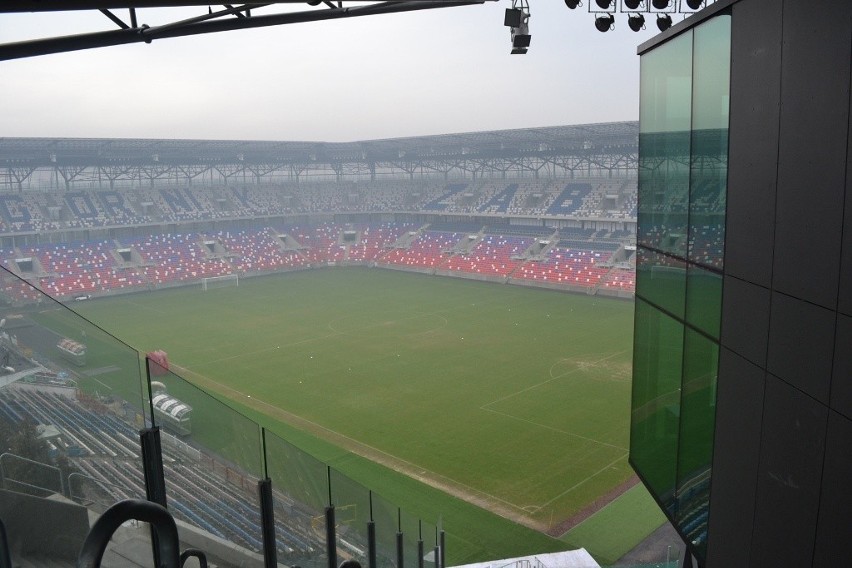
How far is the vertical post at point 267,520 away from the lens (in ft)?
20.3

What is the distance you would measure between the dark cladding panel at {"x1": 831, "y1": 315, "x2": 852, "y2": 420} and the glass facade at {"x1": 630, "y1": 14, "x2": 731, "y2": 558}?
1.90 m

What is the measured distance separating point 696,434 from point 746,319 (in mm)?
1743

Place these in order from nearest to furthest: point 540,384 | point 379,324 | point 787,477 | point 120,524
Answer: point 120,524, point 787,477, point 540,384, point 379,324

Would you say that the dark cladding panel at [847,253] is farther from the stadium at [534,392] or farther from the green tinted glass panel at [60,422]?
the green tinted glass panel at [60,422]

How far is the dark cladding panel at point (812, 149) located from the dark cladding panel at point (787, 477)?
84 centimetres

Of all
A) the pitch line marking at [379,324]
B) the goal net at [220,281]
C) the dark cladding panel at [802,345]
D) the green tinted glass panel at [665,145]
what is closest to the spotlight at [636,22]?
the green tinted glass panel at [665,145]

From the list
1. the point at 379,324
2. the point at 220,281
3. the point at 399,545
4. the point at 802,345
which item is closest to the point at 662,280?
the point at 802,345

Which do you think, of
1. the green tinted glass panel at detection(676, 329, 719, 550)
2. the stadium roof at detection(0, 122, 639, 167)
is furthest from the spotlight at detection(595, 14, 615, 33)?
the stadium roof at detection(0, 122, 639, 167)

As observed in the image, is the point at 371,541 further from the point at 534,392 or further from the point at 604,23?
the point at 534,392

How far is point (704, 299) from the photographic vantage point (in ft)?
23.1

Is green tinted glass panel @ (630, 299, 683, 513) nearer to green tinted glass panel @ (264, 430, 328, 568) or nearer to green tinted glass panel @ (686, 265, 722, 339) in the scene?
green tinted glass panel @ (686, 265, 722, 339)

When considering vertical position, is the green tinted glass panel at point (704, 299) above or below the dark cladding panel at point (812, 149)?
below

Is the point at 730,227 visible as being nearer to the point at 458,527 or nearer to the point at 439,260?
the point at 458,527

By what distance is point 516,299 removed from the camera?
155 feet
